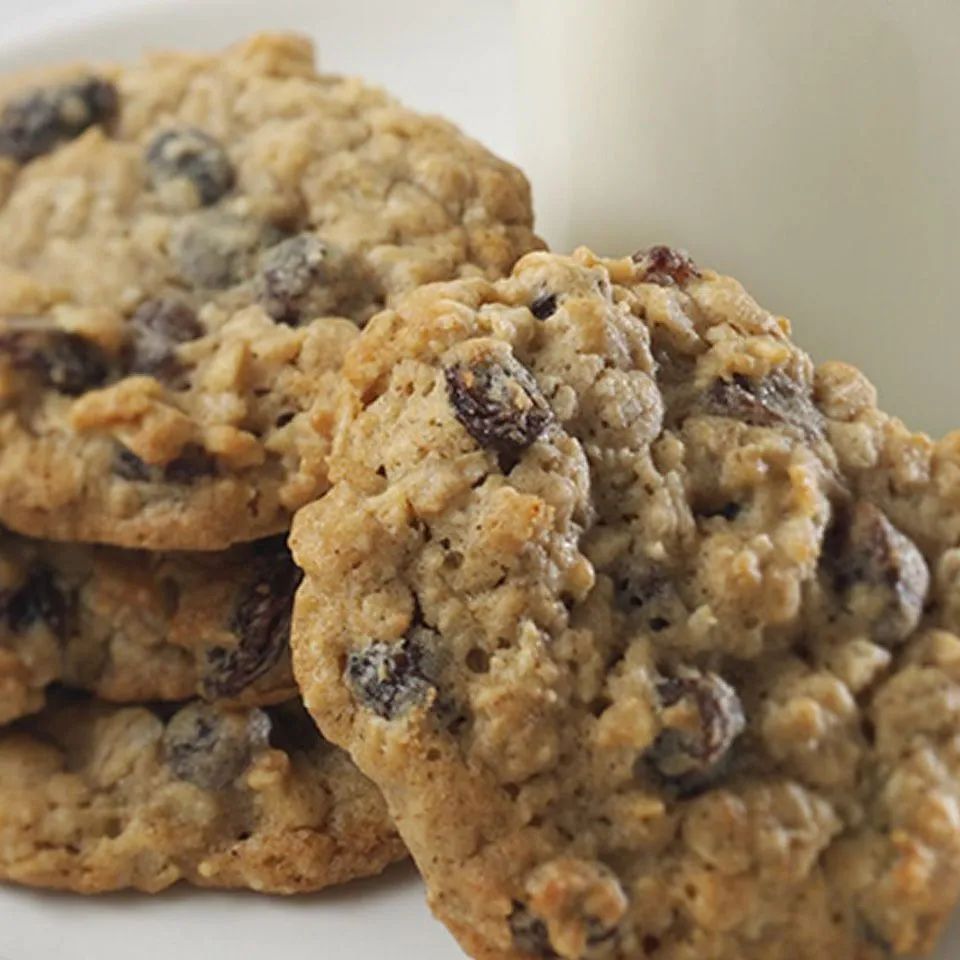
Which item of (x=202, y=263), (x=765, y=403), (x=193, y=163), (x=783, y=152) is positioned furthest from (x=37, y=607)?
(x=783, y=152)

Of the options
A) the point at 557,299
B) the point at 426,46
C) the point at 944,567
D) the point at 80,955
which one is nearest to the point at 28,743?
the point at 80,955

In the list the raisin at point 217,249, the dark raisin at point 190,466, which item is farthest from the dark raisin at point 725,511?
the raisin at point 217,249

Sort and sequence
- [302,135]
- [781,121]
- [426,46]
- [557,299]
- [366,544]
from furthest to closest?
1. [426,46]
2. [302,135]
3. [781,121]
4. [557,299]
5. [366,544]

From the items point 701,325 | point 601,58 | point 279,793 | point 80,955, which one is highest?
point 601,58

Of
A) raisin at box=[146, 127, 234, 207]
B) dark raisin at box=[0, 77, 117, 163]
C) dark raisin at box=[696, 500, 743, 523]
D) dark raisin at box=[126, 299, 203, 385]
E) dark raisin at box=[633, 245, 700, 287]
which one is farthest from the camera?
dark raisin at box=[0, 77, 117, 163]

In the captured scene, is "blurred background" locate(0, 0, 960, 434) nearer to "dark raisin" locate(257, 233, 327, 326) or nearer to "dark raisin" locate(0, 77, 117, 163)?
"dark raisin" locate(257, 233, 327, 326)

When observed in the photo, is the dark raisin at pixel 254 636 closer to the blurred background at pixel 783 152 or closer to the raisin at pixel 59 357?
the raisin at pixel 59 357

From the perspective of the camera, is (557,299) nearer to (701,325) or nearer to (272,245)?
(701,325)

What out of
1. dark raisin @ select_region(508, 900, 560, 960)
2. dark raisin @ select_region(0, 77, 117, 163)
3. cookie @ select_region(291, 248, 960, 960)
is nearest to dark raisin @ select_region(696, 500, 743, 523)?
cookie @ select_region(291, 248, 960, 960)
